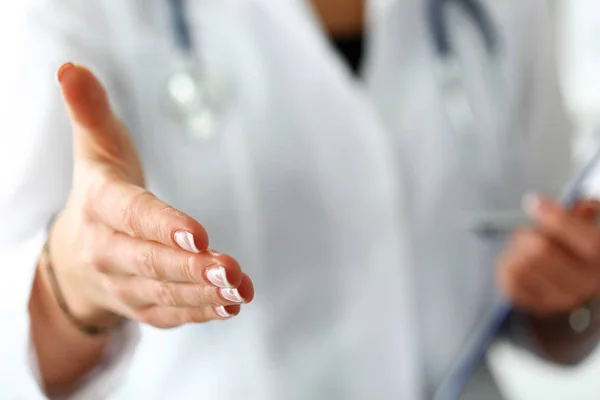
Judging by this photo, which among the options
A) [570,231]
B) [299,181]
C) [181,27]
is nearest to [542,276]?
[570,231]

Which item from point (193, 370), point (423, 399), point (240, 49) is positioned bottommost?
point (423, 399)

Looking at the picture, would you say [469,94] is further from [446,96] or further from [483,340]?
[483,340]

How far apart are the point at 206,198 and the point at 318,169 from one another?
0.17 meters

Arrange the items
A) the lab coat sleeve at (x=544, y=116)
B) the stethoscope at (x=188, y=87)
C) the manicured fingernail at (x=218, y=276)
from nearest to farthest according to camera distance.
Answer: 1. the manicured fingernail at (x=218, y=276)
2. the stethoscope at (x=188, y=87)
3. the lab coat sleeve at (x=544, y=116)

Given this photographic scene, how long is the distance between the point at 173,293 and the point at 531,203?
37 centimetres

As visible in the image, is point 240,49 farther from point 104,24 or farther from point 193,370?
point 193,370

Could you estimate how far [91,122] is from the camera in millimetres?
170

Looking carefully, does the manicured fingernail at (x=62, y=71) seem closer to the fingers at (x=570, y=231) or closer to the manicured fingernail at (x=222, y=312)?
the manicured fingernail at (x=222, y=312)

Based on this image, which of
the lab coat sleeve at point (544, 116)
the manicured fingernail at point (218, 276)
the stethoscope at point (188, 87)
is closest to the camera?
the manicured fingernail at point (218, 276)

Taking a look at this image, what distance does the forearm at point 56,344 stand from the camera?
19cm

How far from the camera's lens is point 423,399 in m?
0.45

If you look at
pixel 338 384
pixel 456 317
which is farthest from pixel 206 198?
pixel 456 317

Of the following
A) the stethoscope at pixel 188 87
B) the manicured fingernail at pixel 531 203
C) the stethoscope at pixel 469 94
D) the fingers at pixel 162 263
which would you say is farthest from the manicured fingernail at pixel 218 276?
the stethoscope at pixel 469 94

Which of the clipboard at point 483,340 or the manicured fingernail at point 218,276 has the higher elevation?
the manicured fingernail at point 218,276
